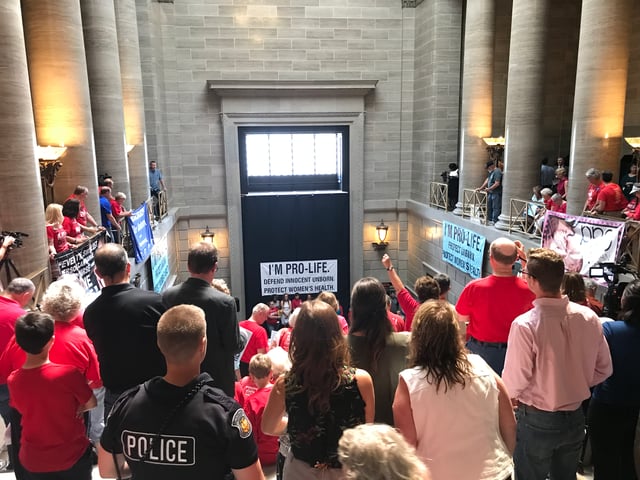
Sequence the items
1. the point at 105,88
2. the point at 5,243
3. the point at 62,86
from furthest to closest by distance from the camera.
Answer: the point at 105,88
the point at 62,86
the point at 5,243

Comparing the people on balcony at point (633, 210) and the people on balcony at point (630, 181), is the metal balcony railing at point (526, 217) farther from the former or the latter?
the people on balcony at point (633, 210)

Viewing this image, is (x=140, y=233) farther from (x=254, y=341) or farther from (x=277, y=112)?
(x=277, y=112)

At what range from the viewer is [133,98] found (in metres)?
13.8

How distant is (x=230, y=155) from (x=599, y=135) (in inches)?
420

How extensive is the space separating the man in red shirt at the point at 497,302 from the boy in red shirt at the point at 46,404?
2897 millimetres

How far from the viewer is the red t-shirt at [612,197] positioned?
9.21m

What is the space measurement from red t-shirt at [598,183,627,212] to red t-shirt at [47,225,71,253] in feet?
27.7

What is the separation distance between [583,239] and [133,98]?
424 inches

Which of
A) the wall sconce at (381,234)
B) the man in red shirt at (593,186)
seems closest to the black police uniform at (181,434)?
the man in red shirt at (593,186)

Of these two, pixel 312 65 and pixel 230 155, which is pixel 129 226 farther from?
pixel 312 65

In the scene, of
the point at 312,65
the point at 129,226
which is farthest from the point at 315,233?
the point at 129,226

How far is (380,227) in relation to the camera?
1827 centimetres

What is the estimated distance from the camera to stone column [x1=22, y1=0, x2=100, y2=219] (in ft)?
31.0

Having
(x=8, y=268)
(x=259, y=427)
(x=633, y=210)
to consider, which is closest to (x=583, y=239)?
(x=633, y=210)
